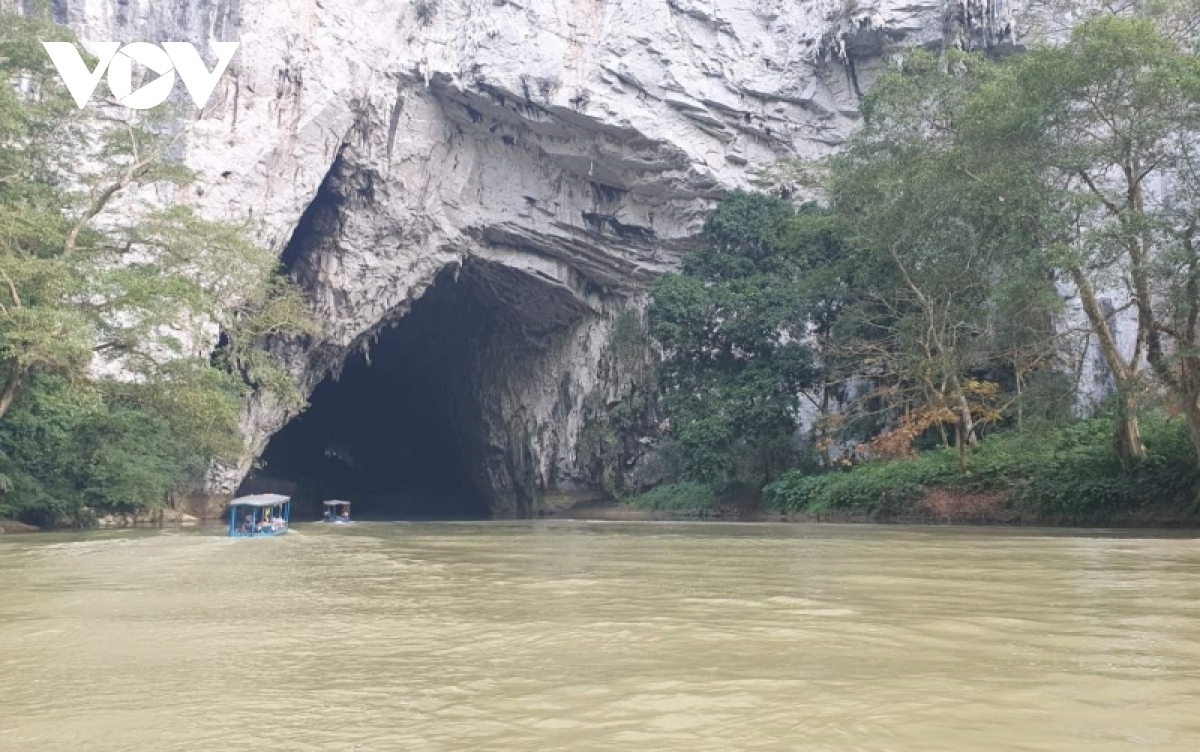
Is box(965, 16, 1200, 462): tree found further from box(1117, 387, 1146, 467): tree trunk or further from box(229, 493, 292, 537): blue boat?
box(229, 493, 292, 537): blue boat

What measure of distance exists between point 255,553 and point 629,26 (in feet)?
54.4

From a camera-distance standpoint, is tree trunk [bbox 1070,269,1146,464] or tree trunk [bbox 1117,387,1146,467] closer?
tree trunk [bbox 1070,269,1146,464]

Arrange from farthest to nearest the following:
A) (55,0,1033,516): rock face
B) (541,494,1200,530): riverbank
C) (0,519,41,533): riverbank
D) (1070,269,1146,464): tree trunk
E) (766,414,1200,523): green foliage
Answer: (55,0,1033,516): rock face → (0,519,41,533): riverbank → (766,414,1200,523): green foliage → (541,494,1200,530): riverbank → (1070,269,1146,464): tree trunk

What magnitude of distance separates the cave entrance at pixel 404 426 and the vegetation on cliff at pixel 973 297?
750 centimetres

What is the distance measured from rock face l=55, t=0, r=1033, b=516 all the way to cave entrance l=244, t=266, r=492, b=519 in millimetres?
2236

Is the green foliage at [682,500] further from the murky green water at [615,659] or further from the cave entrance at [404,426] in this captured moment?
the murky green water at [615,659]

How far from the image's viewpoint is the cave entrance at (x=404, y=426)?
2705 centimetres

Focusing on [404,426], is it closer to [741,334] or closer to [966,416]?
[741,334]

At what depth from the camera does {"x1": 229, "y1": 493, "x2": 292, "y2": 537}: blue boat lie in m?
12.9

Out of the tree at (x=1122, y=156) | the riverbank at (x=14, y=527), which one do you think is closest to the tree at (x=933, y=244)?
the tree at (x=1122, y=156)

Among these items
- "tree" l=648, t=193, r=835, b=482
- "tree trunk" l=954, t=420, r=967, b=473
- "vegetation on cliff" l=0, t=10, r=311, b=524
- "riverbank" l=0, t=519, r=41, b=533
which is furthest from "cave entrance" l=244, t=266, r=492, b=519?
"tree trunk" l=954, t=420, r=967, b=473

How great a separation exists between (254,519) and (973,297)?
38.4ft

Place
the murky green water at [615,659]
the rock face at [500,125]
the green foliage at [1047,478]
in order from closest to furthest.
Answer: the murky green water at [615,659], the green foliage at [1047,478], the rock face at [500,125]

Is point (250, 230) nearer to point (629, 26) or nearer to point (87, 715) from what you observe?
point (629, 26)
